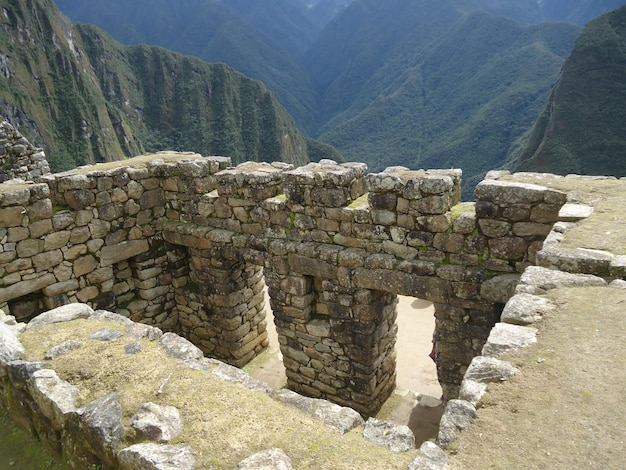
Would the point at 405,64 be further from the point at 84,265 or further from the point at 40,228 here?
the point at 40,228

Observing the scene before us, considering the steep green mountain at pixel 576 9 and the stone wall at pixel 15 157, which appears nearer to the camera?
the stone wall at pixel 15 157

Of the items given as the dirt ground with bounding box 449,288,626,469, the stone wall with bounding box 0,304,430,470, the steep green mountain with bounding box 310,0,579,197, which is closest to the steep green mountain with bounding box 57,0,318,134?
the steep green mountain with bounding box 310,0,579,197

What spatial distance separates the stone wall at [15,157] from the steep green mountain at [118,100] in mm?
62755

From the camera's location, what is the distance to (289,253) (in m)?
7.15

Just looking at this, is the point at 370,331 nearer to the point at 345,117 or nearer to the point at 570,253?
the point at 570,253

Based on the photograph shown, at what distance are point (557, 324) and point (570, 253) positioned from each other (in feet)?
3.46

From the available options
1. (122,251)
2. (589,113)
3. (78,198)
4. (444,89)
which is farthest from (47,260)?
(444,89)

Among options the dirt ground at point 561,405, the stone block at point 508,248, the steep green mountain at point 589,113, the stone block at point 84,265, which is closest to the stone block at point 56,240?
the stone block at point 84,265

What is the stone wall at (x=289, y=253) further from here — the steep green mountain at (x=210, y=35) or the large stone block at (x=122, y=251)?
the steep green mountain at (x=210, y=35)

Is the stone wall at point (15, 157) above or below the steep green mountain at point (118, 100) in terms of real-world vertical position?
below

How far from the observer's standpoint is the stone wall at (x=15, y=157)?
11.5 meters

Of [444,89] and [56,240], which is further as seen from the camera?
[444,89]

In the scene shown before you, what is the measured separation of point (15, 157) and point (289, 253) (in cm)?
896

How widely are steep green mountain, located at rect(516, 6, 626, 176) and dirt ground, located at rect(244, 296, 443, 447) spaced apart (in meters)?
36.1
